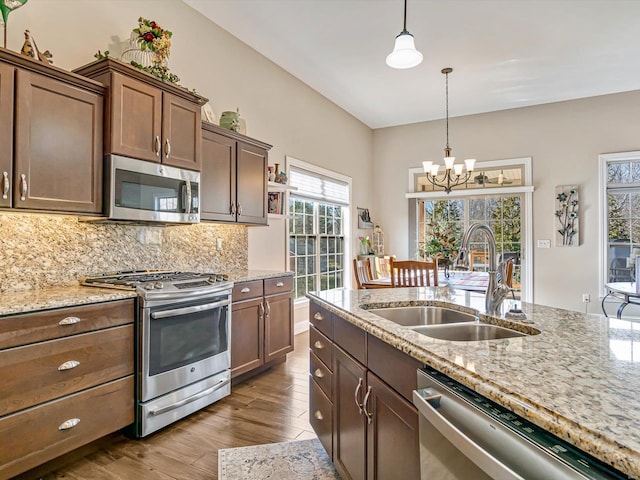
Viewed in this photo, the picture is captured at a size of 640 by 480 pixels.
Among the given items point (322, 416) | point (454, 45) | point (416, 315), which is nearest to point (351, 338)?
point (416, 315)

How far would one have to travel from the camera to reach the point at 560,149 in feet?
18.5

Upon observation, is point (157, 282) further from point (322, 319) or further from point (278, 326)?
point (278, 326)

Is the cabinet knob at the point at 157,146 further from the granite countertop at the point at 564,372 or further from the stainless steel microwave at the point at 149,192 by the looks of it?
the granite countertop at the point at 564,372

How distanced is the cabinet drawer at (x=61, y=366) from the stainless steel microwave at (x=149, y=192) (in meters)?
0.77

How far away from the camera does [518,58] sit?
14.2ft

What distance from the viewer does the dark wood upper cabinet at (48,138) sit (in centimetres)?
192

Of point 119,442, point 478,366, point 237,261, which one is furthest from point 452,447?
point 237,261

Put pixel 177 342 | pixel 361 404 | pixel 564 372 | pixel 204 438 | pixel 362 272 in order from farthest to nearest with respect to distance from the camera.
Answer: pixel 362 272
pixel 177 342
pixel 204 438
pixel 361 404
pixel 564 372

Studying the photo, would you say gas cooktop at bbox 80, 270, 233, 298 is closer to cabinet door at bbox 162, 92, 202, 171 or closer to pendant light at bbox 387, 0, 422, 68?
cabinet door at bbox 162, 92, 202, 171

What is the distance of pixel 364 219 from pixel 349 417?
519cm

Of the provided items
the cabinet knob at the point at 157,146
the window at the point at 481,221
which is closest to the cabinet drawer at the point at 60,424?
the cabinet knob at the point at 157,146

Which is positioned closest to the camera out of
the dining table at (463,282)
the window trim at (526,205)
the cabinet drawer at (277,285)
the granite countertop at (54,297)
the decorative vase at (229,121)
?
the granite countertop at (54,297)

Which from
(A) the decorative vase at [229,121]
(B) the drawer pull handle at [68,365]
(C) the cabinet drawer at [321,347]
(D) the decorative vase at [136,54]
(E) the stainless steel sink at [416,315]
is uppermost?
(D) the decorative vase at [136,54]

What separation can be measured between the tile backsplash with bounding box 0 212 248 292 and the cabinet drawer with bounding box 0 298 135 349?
575mm
